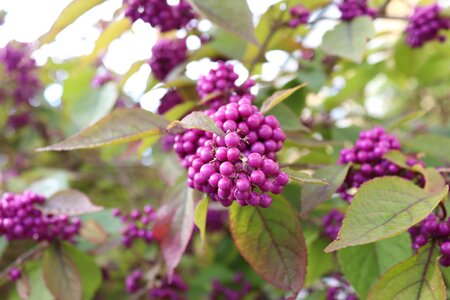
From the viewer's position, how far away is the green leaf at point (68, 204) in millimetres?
1428

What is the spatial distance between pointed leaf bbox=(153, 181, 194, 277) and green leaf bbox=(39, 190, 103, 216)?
20 centimetres

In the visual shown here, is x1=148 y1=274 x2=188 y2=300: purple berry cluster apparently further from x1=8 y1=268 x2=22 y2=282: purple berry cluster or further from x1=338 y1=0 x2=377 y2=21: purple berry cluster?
x1=338 y1=0 x2=377 y2=21: purple berry cluster

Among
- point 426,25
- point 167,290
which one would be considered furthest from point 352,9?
point 167,290

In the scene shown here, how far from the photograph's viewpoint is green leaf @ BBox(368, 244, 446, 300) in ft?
3.34

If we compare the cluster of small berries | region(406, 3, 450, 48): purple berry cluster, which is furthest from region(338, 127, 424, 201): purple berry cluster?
the cluster of small berries

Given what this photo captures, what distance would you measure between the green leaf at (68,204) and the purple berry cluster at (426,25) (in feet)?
4.62

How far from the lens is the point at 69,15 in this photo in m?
1.29

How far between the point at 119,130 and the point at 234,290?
1.47 m

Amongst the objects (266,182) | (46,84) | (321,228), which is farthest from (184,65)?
(46,84)

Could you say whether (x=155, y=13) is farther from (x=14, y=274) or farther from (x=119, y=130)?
(x=14, y=274)

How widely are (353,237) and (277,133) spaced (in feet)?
0.92

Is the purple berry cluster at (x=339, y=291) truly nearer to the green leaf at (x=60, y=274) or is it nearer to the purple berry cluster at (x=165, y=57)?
the green leaf at (x=60, y=274)

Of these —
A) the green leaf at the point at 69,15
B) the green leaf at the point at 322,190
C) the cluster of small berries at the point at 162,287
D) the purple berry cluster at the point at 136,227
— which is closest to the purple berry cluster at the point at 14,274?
the purple berry cluster at the point at 136,227

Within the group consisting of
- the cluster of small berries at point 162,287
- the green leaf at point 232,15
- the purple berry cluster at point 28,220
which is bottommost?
the cluster of small berries at point 162,287
